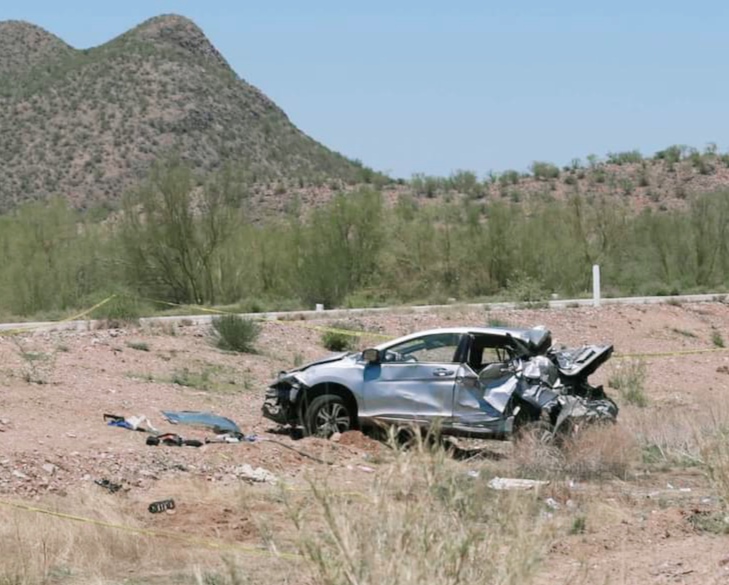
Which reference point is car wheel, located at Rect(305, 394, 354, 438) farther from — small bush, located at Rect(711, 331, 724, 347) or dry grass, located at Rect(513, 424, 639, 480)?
small bush, located at Rect(711, 331, 724, 347)

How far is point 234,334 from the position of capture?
2820 centimetres

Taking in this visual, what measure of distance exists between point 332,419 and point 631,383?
9.92 meters

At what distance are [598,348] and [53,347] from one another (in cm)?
1082

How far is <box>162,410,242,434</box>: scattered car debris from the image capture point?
1891 cm

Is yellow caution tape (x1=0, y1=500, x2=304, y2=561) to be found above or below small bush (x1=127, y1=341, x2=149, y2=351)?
below

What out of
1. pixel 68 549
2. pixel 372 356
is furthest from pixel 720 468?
pixel 372 356

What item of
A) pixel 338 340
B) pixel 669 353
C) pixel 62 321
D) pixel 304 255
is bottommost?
pixel 669 353

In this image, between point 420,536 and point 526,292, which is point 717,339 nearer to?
point 526,292

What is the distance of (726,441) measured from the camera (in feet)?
41.7

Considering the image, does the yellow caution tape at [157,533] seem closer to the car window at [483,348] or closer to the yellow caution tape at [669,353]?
the car window at [483,348]

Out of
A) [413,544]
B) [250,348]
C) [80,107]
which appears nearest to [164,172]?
[250,348]

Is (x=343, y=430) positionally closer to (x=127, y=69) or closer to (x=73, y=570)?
(x=73, y=570)

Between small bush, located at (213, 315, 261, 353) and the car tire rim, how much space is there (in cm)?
983

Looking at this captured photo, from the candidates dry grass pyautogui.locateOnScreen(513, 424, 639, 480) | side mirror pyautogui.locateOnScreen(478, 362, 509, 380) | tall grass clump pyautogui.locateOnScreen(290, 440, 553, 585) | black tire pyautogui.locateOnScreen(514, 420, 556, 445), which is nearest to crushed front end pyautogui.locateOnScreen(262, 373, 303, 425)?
side mirror pyautogui.locateOnScreen(478, 362, 509, 380)
